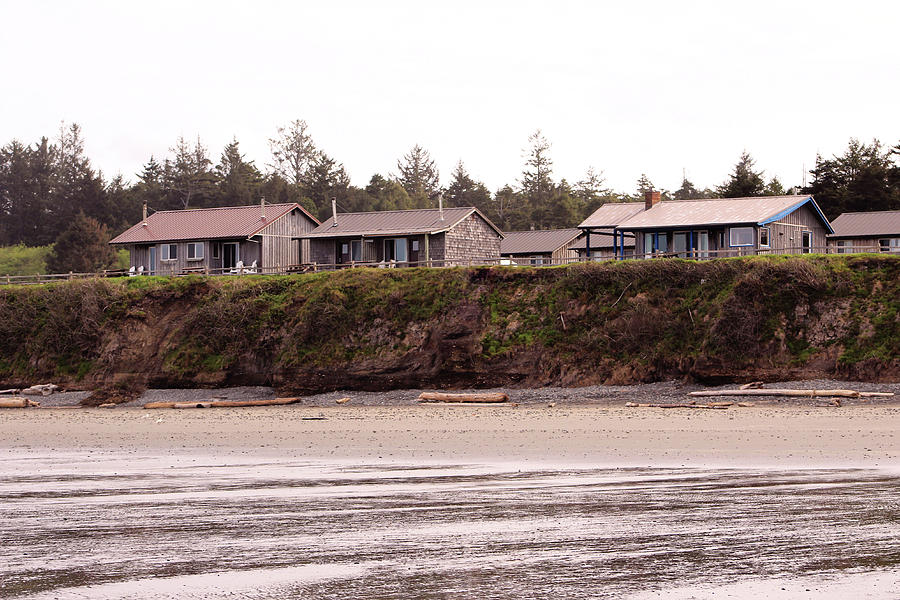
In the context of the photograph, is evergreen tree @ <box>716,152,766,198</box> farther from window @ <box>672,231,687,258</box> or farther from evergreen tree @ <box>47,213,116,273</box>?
evergreen tree @ <box>47,213,116,273</box>

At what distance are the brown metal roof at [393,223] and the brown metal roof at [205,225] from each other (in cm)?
298

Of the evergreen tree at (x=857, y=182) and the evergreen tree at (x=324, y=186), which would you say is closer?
the evergreen tree at (x=857, y=182)

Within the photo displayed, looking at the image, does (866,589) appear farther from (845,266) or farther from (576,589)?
(845,266)

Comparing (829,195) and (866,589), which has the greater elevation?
(829,195)

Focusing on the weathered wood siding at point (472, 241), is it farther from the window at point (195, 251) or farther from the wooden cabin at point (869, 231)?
the wooden cabin at point (869, 231)

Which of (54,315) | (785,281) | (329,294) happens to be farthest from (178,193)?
(785,281)

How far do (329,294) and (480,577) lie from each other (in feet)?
110

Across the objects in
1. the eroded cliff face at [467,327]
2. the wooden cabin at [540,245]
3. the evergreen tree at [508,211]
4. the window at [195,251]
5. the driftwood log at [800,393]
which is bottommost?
the driftwood log at [800,393]

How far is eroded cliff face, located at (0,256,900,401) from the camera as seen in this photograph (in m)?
33.8

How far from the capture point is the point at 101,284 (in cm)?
4453

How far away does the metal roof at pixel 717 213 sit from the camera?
4988 centimetres

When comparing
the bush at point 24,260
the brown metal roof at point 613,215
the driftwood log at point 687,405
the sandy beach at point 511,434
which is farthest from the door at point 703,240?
the bush at point 24,260

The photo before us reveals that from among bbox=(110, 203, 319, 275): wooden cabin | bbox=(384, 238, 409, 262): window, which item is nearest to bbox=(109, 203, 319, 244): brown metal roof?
bbox=(110, 203, 319, 275): wooden cabin

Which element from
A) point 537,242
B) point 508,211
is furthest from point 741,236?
point 508,211
